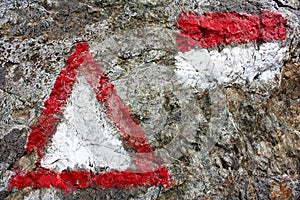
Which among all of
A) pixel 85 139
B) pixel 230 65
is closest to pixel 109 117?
pixel 85 139

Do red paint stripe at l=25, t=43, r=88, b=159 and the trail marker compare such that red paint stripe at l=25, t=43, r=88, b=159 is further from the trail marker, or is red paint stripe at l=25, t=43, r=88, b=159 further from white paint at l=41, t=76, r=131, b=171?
the trail marker

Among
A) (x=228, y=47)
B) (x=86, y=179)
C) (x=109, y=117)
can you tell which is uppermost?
(x=228, y=47)

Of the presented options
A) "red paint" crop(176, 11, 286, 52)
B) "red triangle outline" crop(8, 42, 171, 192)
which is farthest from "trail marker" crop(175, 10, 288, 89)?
"red triangle outline" crop(8, 42, 171, 192)

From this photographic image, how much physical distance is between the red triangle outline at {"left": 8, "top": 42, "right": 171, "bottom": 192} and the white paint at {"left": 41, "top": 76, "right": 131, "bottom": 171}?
0.02 meters

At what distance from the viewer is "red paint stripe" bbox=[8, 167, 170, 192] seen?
1.06 meters

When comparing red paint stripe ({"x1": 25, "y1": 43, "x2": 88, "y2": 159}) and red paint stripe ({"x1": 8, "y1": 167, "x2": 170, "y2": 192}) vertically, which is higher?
red paint stripe ({"x1": 25, "y1": 43, "x2": 88, "y2": 159})

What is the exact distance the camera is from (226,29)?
1.23 meters

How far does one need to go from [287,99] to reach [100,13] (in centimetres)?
→ 69

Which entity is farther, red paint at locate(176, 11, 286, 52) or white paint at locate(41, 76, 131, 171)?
red paint at locate(176, 11, 286, 52)

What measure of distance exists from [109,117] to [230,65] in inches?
16.6

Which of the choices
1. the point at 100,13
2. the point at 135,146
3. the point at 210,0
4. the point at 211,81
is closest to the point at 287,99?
the point at 211,81

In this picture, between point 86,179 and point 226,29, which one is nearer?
point 86,179

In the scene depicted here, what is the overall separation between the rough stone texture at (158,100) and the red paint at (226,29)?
0.08 feet

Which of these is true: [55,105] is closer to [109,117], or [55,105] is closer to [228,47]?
[109,117]
